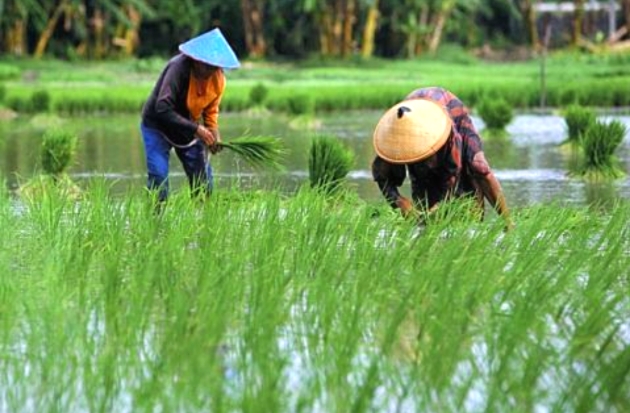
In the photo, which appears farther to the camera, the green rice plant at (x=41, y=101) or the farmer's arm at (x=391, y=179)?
the green rice plant at (x=41, y=101)

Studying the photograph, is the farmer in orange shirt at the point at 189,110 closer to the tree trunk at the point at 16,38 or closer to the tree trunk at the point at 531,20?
the tree trunk at the point at 16,38

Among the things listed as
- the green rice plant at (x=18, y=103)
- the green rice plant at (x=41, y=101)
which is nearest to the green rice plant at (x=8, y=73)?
the green rice plant at (x=18, y=103)

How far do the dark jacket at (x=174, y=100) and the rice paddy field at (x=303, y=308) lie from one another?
879 mm

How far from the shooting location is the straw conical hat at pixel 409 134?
A: 709 cm

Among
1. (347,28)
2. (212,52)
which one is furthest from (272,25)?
(212,52)

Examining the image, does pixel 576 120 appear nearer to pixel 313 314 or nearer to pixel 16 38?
pixel 313 314

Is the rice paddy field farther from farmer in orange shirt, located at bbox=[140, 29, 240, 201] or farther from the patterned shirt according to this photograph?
farmer in orange shirt, located at bbox=[140, 29, 240, 201]

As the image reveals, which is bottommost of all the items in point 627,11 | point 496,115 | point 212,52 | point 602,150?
point 627,11

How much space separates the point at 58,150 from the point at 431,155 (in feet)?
17.9

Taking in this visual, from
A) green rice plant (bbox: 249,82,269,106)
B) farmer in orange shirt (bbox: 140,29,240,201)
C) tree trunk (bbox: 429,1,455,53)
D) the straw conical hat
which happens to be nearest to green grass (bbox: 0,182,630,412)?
the straw conical hat

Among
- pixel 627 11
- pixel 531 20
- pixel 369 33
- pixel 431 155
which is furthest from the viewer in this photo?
pixel 531 20

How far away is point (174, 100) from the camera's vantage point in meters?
8.77

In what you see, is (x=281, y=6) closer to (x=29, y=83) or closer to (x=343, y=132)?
(x=29, y=83)

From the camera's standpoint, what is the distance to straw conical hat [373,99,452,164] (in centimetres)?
709
